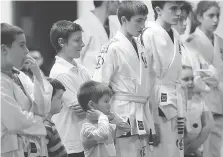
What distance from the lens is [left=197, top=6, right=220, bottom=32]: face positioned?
22.5 ft

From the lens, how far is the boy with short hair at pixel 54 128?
4414mm

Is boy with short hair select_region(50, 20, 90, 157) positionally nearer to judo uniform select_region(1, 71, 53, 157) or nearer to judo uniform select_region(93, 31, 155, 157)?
judo uniform select_region(93, 31, 155, 157)

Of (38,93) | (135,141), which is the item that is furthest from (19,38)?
(135,141)

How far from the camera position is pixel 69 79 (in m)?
4.90

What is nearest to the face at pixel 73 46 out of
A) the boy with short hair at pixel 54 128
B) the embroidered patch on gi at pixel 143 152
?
the boy with short hair at pixel 54 128

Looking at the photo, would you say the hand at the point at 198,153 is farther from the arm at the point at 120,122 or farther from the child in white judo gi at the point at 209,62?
the arm at the point at 120,122

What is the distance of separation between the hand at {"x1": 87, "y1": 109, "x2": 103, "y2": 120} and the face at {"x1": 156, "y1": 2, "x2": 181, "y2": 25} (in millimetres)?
1500

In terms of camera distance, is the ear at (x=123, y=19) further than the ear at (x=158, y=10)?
No

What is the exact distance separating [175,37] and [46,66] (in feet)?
8.33

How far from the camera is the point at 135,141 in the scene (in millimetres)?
5152

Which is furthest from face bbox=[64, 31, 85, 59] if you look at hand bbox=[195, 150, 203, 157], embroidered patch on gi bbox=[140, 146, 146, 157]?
hand bbox=[195, 150, 203, 157]

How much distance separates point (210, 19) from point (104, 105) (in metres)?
2.55

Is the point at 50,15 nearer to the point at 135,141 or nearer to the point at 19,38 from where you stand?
the point at 135,141

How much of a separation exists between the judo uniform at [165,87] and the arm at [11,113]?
186cm
